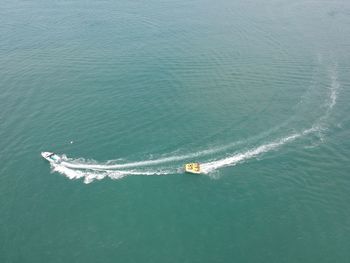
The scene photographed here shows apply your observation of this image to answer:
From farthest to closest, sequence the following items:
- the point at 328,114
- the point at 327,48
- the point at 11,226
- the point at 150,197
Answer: the point at 327,48 < the point at 328,114 < the point at 150,197 < the point at 11,226

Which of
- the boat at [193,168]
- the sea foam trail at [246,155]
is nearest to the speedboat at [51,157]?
the boat at [193,168]

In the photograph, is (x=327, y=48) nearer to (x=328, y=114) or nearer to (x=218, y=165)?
(x=328, y=114)

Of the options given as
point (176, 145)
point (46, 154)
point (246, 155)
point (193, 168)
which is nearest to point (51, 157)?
point (46, 154)

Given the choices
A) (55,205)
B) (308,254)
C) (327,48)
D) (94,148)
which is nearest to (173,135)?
(94,148)

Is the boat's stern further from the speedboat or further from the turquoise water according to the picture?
the turquoise water

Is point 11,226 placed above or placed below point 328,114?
below

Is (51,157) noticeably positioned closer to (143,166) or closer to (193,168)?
(143,166)
